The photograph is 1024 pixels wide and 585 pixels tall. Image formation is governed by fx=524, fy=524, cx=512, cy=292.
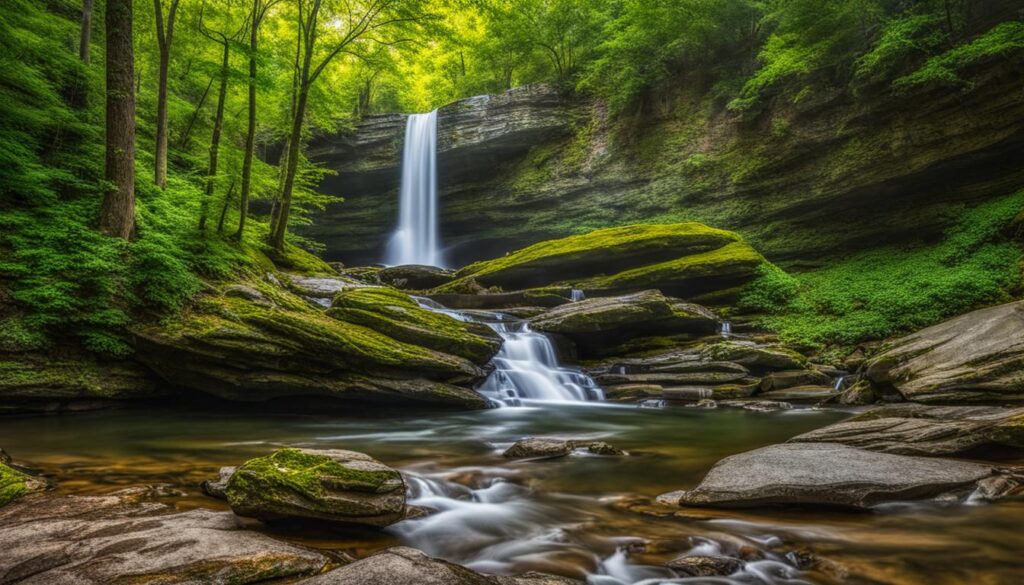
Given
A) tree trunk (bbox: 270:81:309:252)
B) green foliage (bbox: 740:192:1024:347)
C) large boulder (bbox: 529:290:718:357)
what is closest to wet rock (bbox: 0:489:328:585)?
large boulder (bbox: 529:290:718:357)

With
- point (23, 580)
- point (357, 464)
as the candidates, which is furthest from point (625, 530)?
point (23, 580)

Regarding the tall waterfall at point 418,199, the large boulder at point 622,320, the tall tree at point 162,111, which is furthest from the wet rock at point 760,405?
the tall waterfall at point 418,199

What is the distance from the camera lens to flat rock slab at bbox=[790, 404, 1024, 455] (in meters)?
5.07

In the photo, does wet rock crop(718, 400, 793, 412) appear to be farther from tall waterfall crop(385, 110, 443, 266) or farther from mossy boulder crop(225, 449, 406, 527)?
tall waterfall crop(385, 110, 443, 266)

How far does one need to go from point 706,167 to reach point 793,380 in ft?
36.2

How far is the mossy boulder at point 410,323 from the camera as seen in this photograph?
10648 millimetres

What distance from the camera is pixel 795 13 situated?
628 inches

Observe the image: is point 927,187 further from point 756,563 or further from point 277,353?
point 277,353

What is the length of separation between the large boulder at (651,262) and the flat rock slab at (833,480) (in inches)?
447

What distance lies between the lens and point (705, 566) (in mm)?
3111

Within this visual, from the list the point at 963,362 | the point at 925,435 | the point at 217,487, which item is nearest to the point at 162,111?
the point at 217,487

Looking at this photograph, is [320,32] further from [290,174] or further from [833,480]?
[833,480]

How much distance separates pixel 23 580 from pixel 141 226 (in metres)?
8.93

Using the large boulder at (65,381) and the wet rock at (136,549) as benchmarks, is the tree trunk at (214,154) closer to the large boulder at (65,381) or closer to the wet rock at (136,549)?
the large boulder at (65,381)
